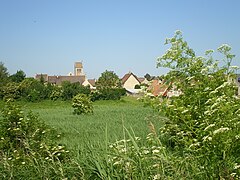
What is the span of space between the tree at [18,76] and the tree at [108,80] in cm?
1162

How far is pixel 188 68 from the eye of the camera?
22.2 feet

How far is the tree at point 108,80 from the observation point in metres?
55.1

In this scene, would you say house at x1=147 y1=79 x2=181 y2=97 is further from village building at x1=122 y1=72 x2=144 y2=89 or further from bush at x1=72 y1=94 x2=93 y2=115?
village building at x1=122 y1=72 x2=144 y2=89

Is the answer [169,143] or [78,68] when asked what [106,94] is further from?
[78,68]

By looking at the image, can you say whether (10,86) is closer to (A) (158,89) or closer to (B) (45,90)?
(B) (45,90)

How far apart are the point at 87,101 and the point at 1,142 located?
61.9 feet

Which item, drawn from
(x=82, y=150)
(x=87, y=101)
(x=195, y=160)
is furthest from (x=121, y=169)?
(x=87, y=101)

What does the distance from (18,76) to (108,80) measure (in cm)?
1380

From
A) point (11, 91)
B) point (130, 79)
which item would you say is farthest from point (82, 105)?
point (130, 79)

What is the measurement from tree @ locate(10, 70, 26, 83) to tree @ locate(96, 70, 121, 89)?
1162cm

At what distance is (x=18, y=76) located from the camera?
55562mm

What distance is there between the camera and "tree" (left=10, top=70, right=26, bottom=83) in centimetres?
5362

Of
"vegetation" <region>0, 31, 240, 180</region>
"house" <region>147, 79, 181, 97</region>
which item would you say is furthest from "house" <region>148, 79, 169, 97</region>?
"vegetation" <region>0, 31, 240, 180</region>

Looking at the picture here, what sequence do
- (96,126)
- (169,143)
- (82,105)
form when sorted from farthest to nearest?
(82,105)
(96,126)
(169,143)
